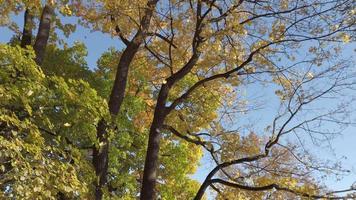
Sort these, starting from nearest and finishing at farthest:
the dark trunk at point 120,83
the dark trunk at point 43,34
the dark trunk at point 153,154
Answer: the dark trunk at point 153,154
the dark trunk at point 43,34
the dark trunk at point 120,83

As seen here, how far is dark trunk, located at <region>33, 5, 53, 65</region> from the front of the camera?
39.8 ft

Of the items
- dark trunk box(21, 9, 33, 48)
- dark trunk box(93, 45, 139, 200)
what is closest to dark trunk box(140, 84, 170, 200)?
dark trunk box(93, 45, 139, 200)

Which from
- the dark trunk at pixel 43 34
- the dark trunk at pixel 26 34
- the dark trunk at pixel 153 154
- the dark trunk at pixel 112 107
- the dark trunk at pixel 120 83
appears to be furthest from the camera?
the dark trunk at pixel 26 34

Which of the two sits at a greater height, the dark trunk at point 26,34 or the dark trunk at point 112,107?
the dark trunk at point 26,34

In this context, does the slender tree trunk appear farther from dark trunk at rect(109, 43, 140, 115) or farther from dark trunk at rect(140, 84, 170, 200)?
dark trunk at rect(140, 84, 170, 200)

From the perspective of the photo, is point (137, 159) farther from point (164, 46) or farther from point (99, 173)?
point (99, 173)

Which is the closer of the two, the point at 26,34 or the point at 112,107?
the point at 112,107

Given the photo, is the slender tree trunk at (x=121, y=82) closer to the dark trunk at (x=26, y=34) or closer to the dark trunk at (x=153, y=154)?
the dark trunk at (x=153, y=154)

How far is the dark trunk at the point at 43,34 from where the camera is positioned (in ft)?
39.8

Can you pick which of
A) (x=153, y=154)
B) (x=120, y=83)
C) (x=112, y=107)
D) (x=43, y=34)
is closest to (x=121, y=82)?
(x=120, y=83)

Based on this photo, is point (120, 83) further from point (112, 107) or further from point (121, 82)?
point (112, 107)

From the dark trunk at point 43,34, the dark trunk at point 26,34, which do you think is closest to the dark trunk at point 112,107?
the dark trunk at point 43,34

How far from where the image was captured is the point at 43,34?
1234cm

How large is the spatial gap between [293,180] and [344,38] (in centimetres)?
375
